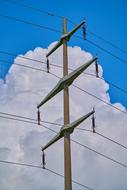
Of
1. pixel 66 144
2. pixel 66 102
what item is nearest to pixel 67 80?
pixel 66 102

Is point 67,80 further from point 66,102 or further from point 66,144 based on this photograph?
point 66,144

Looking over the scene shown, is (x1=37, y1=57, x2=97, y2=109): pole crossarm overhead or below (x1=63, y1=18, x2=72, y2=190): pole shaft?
overhead

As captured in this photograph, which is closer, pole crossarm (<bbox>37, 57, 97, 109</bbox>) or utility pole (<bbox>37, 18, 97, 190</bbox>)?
utility pole (<bbox>37, 18, 97, 190</bbox>)

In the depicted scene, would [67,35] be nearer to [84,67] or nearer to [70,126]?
[84,67]

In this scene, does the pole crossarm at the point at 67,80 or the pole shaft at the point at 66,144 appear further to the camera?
the pole crossarm at the point at 67,80

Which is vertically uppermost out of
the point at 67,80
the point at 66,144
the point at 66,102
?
→ the point at 67,80

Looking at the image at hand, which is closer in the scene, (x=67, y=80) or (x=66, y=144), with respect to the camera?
(x=66, y=144)

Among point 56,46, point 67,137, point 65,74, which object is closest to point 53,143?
point 67,137

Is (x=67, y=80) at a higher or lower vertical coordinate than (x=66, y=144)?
higher

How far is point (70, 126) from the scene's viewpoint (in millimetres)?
31938

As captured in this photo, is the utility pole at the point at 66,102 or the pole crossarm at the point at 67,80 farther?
the pole crossarm at the point at 67,80

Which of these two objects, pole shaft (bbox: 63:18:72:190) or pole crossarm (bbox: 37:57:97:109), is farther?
pole crossarm (bbox: 37:57:97:109)

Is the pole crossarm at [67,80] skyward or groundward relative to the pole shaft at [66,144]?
skyward

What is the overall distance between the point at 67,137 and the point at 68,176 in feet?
9.29
